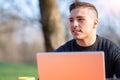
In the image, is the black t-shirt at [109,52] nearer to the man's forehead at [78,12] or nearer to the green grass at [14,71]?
the man's forehead at [78,12]

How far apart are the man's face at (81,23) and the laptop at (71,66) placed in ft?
1.35

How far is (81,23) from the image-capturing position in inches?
91.2

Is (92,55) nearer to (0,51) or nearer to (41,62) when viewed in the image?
(41,62)

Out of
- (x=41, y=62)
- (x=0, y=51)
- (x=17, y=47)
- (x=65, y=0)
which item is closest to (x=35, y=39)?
(x=17, y=47)

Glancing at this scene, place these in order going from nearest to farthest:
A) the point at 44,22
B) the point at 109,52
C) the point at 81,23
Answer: the point at 81,23
the point at 109,52
the point at 44,22

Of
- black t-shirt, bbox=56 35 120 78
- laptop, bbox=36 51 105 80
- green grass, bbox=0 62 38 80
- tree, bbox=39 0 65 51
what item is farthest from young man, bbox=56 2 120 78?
green grass, bbox=0 62 38 80

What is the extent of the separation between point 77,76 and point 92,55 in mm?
131

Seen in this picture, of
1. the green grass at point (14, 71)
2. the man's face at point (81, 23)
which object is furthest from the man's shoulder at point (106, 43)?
the green grass at point (14, 71)

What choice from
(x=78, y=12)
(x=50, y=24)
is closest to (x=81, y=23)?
(x=78, y=12)

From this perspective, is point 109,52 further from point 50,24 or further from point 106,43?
point 50,24

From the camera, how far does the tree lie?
483cm

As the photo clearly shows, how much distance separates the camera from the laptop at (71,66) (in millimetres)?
1848

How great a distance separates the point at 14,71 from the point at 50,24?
3.44 meters

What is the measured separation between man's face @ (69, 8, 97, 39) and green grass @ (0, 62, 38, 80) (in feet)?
15.4
